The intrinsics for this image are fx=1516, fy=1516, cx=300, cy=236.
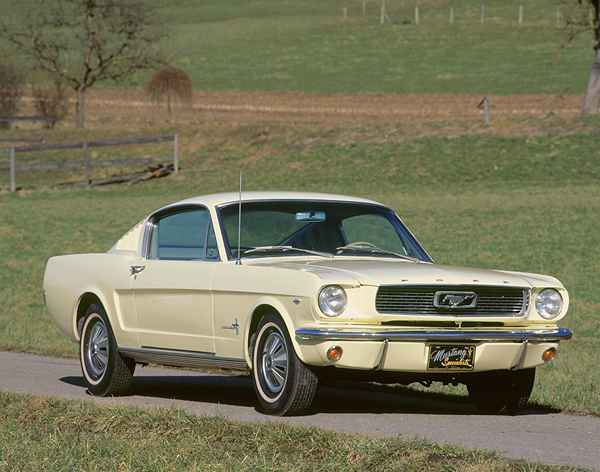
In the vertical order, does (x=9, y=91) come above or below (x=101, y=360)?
below

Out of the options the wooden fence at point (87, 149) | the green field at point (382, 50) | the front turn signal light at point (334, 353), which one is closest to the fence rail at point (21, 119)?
the green field at point (382, 50)

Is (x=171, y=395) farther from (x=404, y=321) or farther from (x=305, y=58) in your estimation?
(x=305, y=58)

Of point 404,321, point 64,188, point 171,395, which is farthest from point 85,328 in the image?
point 64,188

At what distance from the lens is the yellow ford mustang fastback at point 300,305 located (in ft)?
31.0

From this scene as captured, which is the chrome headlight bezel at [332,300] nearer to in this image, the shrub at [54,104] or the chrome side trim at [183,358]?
the chrome side trim at [183,358]

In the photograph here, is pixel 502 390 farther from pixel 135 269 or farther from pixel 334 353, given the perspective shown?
pixel 135 269

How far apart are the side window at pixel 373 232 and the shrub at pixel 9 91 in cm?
5412

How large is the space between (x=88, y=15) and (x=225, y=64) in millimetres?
34235

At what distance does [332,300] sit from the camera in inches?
372

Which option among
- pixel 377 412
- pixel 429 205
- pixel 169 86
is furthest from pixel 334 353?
pixel 169 86

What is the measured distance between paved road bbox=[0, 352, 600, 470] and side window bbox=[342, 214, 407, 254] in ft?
3.85

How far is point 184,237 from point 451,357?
250 cm

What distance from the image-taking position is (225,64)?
311 feet

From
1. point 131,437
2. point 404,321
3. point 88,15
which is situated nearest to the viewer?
point 131,437
